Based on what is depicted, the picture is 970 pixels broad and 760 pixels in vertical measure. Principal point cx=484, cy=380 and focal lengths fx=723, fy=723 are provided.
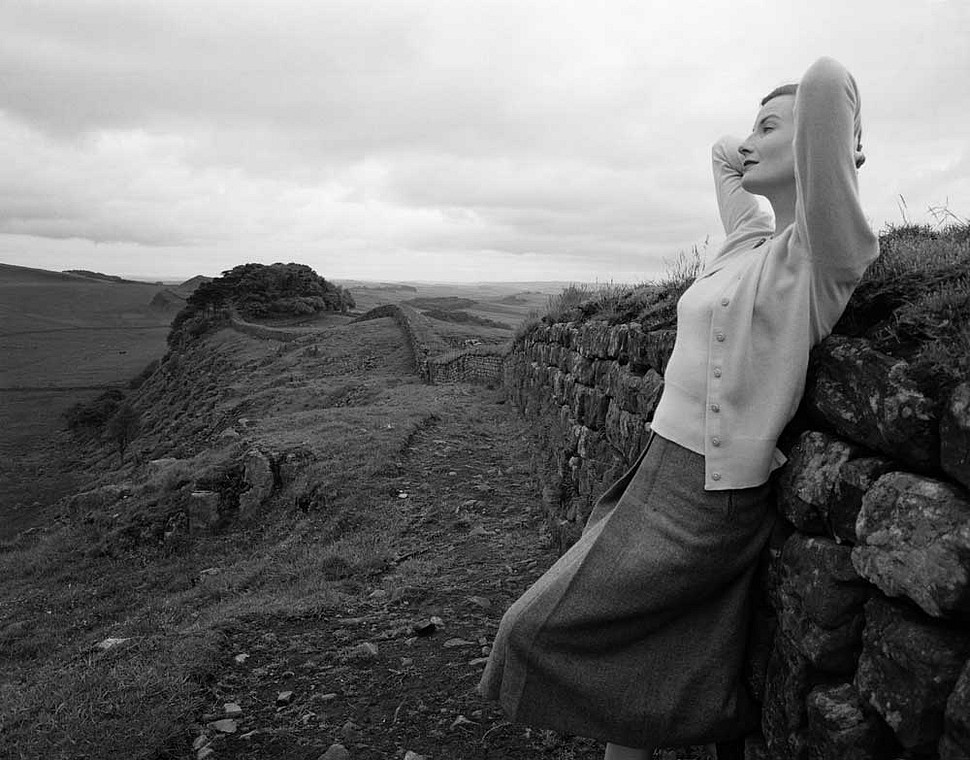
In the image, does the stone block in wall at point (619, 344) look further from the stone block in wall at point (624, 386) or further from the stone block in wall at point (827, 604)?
the stone block in wall at point (827, 604)

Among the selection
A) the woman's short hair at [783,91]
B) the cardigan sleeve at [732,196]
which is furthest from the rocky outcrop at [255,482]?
the woman's short hair at [783,91]

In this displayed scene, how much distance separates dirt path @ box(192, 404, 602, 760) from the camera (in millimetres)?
3971

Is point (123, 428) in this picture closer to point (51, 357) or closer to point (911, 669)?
point (911, 669)

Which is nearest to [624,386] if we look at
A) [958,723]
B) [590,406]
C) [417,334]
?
[590,406]

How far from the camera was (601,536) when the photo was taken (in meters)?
2.71

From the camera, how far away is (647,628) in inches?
105

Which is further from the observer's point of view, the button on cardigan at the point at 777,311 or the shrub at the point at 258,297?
the shrub at the point at 258,297

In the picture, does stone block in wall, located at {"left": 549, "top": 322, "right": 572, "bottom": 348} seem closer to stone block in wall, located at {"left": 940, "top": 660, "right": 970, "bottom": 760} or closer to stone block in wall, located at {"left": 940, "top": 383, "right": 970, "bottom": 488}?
stone block in wall, located at {"left": 940, "top": 383, "right": 970, "bottom": 488}

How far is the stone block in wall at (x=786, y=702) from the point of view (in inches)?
95.3

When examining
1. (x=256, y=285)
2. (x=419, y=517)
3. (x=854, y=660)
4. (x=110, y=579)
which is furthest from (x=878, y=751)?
(x=256, y=285)

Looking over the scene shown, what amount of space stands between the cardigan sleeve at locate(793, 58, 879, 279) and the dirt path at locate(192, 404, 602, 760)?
2807 millimetres

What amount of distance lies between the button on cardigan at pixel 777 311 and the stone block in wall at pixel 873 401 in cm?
8

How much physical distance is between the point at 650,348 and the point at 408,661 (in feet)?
8.61

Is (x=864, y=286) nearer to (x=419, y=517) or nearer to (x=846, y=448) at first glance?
(x=846, y=448)
